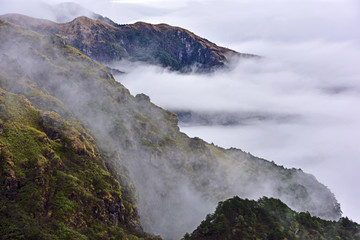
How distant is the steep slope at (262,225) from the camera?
15912 centimetres

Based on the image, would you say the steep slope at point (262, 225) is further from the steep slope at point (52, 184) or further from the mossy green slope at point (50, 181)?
the steep slope at point (52, 184)

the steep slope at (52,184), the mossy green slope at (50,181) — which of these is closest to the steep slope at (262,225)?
the mossy green slope at (50,181)

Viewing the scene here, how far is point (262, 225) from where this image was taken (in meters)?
170

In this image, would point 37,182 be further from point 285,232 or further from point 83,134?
point 285,232

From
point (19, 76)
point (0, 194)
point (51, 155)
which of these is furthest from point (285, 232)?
point (19, 76)

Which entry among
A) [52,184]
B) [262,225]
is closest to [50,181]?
[52,184]

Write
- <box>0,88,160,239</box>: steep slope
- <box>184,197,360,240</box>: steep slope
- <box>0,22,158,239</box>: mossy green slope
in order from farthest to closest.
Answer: <box>184,197,360,240</box>: steep slope
<box>0,22,158,239</box>: mossy green slope
<box>0,88,160,239</box>: steep slope

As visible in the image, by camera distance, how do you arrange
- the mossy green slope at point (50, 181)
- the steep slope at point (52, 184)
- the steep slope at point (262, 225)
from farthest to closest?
the steep slope at point (262, 225), the mossy green slope at point (50, 181), the steep slope at point (52, 184)

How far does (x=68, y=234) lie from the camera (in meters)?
117

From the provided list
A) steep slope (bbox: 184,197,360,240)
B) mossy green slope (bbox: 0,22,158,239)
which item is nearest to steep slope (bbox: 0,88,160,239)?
mossy green slope (bbox: 0,22,158,239)

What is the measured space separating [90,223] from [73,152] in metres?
37.5

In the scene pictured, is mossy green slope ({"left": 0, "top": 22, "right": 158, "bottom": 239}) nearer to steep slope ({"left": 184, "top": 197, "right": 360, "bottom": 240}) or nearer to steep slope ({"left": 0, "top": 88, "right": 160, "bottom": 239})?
steep slope ({"left": 0, "top": 88, "right": 160, "bottom": 239})

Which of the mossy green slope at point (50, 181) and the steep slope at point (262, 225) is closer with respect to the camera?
the mossy green slope at point (50, 181)

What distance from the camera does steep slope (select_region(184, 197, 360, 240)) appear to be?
159125 mm
